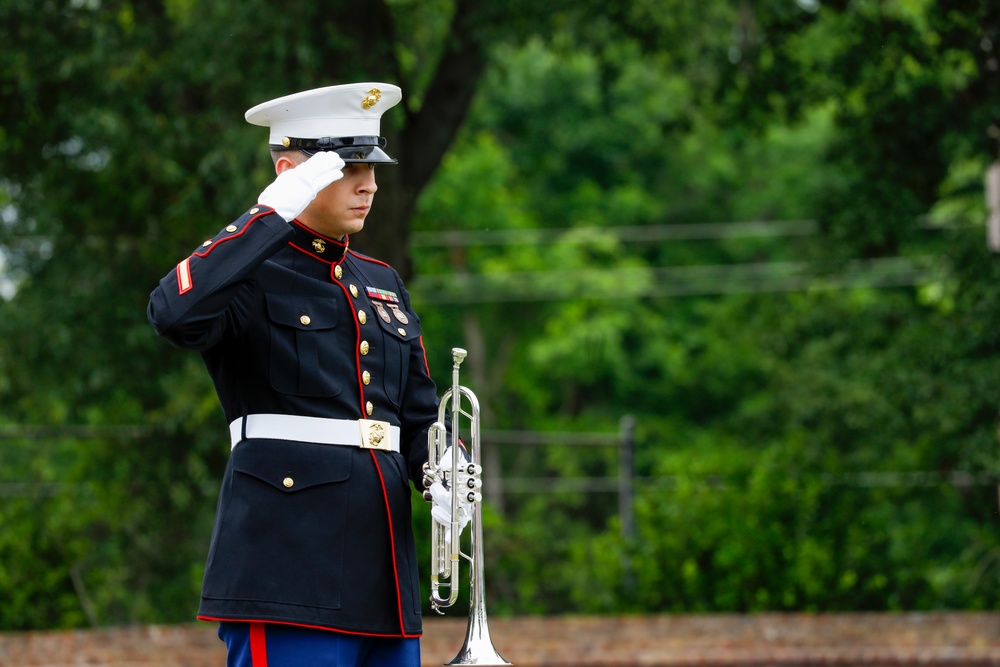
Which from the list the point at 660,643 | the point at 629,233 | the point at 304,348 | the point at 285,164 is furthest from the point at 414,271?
Answer: the point at 629,233

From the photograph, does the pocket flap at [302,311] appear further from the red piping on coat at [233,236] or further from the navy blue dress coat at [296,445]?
the red piping on coat at [233,236]

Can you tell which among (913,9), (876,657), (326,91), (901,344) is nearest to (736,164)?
(913,9)

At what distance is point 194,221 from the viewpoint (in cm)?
1050

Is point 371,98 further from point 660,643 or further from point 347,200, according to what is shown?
point 660,643

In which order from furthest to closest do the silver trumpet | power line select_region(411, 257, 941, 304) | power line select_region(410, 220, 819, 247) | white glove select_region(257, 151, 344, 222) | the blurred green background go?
power line select_region(411, 257, 941, 304) → power line select_region(410, 220, 819, 247) → the blurred green background → the silver trumpet → white glove select_region(257, 151, 344, 222)

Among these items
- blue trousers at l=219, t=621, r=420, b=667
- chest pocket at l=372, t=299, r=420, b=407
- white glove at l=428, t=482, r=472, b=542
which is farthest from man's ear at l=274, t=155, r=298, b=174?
blue trousers at l=219, t=621, r=420, b=667

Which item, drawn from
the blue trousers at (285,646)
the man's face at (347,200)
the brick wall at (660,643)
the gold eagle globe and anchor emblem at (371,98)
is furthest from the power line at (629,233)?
the blue trousers at (285,646)

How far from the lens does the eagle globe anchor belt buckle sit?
339 cm

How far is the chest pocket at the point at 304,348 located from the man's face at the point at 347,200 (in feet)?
0.63

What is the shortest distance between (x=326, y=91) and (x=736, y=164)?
1017 inches

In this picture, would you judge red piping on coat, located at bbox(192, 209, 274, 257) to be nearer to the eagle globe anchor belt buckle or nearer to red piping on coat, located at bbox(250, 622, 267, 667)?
the eagle globe anchor belt buckle

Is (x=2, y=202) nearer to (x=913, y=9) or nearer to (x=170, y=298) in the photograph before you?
(x=170, y=298)

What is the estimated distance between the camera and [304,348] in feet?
11.3

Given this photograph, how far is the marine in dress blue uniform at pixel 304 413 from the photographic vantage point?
3281mm
